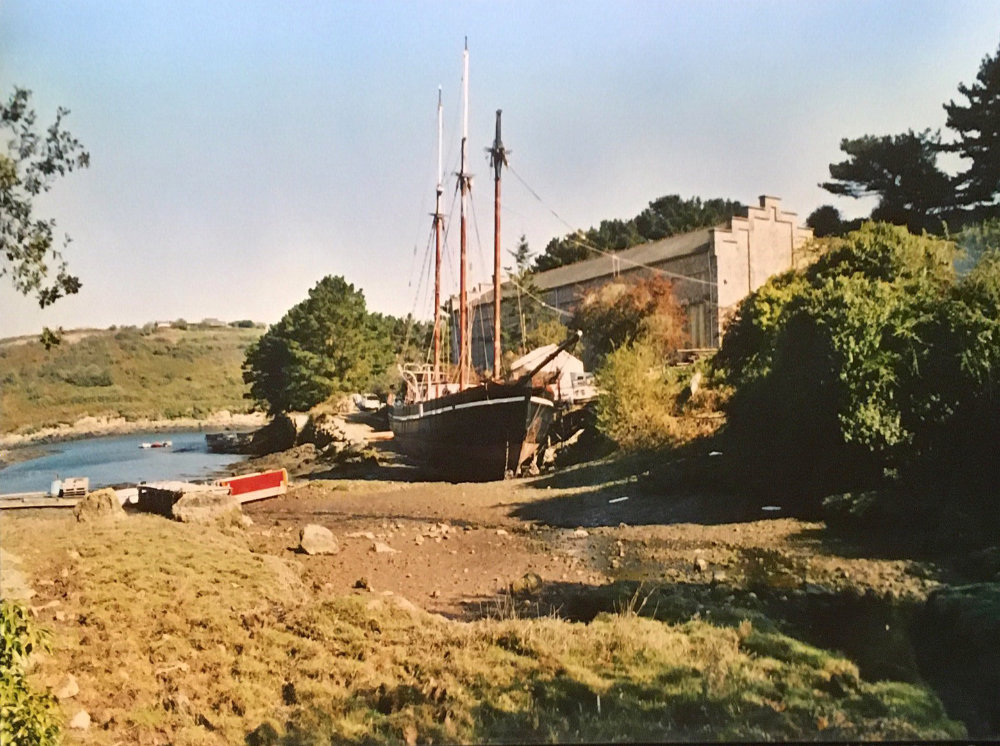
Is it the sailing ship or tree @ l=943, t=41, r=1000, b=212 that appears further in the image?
the sailing ship

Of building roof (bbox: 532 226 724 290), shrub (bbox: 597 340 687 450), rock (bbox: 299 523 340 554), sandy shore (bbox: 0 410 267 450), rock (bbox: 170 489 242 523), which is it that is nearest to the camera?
sandy shore (bbox: 0 410 267 450)

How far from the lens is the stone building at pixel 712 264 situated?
16.6 m

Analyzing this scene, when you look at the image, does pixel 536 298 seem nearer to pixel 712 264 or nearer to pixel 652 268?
pixel 652 268

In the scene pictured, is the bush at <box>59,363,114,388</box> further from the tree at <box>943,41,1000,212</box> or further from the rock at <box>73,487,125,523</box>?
the tree at <box>943,41,1000,212</box>

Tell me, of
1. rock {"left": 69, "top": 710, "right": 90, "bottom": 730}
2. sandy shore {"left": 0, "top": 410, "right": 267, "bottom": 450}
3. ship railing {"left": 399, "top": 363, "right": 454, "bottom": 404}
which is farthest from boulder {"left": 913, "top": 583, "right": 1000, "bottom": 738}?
ship railing {"left": 399, "top": 363, "right": 454, "bottom": 404}

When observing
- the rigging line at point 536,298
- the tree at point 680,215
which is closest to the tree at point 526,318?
the rigging line at point 536,298

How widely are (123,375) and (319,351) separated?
9.83ft

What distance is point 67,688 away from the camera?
224 inches

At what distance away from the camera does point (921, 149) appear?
8.51 metres

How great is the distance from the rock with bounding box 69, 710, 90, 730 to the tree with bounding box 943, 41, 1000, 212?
30.0ft

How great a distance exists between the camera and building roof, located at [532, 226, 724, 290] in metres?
21.9

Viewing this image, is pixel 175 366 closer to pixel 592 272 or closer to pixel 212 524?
pixel 212 524

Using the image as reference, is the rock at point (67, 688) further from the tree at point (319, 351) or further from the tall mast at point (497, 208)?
the tall mast at point (497, 208)

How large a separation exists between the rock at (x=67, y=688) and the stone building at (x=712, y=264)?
11.9 m
